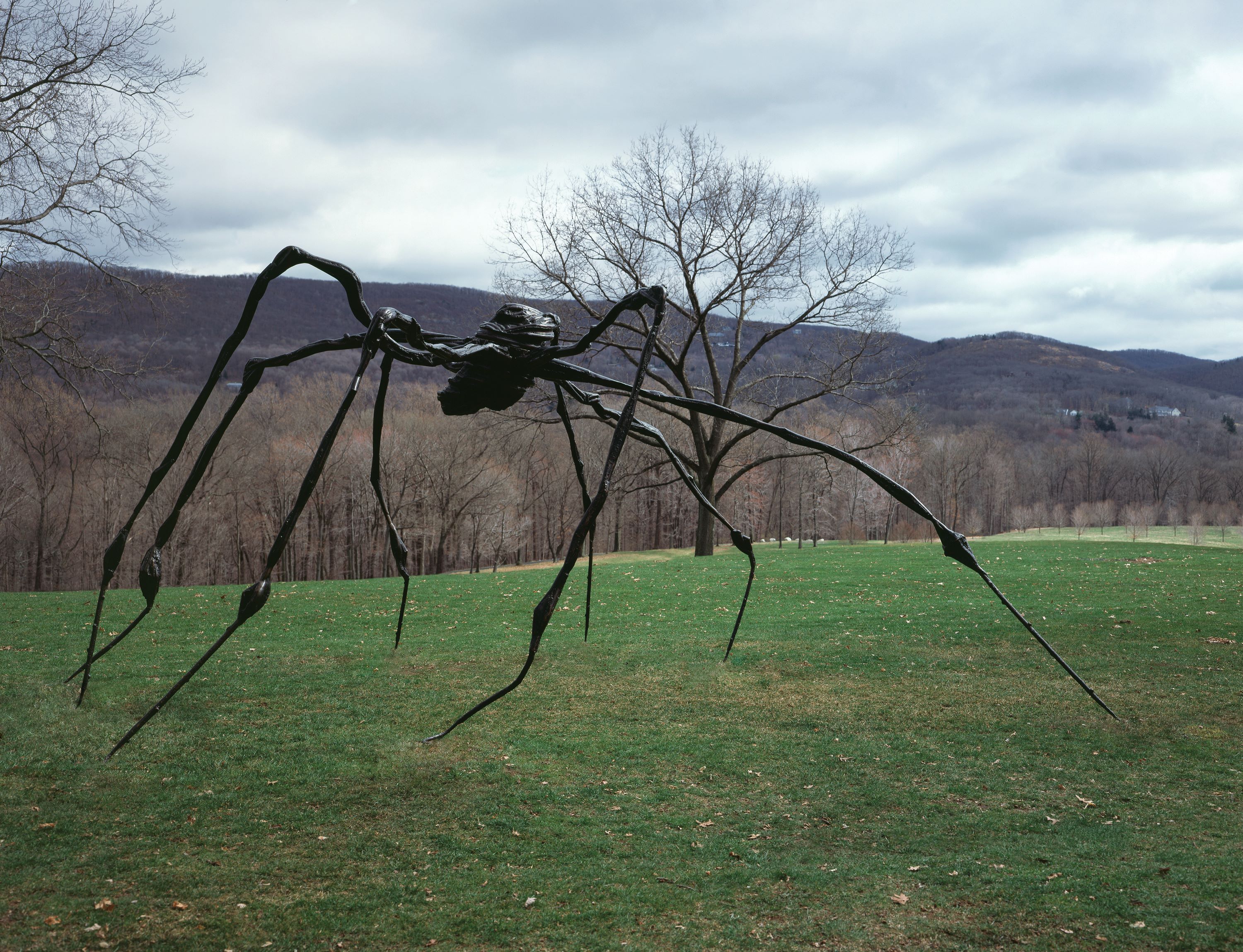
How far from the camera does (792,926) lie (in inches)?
145

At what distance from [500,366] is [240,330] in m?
0.90

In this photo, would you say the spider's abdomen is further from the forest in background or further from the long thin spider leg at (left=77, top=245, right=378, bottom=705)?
the forest in background

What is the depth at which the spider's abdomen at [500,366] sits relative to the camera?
3.07 m

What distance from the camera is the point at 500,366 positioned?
120 inches

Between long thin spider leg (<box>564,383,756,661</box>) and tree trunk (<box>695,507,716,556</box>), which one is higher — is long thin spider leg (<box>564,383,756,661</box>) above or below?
above

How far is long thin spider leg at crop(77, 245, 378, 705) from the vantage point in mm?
2762

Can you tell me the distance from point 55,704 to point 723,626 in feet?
23.8

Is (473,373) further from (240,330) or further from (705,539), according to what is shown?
(705,539)

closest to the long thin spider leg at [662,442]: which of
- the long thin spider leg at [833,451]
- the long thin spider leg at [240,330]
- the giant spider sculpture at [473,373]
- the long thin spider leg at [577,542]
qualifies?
the giant spider sculpture at [473,373]

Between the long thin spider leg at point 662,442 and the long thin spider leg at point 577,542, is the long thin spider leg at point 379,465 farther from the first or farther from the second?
the long thin spider leg at point 577,542

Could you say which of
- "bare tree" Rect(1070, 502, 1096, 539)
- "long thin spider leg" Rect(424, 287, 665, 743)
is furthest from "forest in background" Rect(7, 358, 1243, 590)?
"long thin spider leg" Rect(424, 287, 665, 743)

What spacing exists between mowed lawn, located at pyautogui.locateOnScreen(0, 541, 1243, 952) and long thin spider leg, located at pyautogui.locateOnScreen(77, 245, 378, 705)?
5.31ft

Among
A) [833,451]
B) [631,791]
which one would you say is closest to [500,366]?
[833,451]

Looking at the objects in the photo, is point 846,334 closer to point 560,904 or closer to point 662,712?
point 662,712
